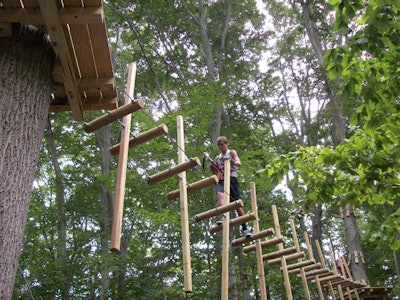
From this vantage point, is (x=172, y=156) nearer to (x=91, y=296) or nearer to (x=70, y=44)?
(x=91, y=296)

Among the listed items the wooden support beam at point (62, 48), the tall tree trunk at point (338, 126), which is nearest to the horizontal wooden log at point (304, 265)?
the tall tree trunk at point (338, 126)

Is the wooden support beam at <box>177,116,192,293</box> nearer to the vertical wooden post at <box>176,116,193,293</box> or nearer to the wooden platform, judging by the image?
the vertical wooden post at <box>176,116,193,293</box>

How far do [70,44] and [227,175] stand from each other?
9.83 feet

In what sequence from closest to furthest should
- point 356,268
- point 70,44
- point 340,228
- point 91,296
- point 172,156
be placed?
1. point 70,44
2. point 91,296
3. point 172,156
4. point 356,268
5. point 340,228

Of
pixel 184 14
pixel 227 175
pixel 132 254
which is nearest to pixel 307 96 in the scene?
pixel 184 14

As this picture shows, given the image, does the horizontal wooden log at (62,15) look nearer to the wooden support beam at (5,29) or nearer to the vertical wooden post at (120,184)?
the wooden support beam at (5,29)

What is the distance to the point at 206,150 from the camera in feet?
33.3

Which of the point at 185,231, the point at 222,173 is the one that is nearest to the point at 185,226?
the point at 185,231

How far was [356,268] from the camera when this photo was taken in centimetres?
1182

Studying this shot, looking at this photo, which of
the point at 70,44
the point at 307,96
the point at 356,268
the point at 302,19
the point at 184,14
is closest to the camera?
the point at 70,44

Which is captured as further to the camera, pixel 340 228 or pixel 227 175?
pixel 340 228

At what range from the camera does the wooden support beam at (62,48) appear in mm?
2399

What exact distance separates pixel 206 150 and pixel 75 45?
7442 millimetres

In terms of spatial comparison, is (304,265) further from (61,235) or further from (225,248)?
(61,235)
